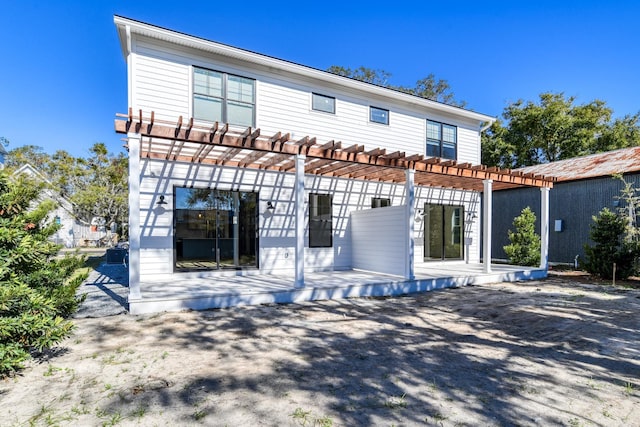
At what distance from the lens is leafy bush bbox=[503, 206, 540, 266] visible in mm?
11203

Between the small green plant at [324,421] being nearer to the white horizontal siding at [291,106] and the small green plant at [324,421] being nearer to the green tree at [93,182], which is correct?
the white horizontal siding at [291,106]

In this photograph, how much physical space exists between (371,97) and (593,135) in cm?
1982

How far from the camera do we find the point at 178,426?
95.3 inches

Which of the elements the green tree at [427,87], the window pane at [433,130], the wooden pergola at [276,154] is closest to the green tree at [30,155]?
the green tree at [427,87]

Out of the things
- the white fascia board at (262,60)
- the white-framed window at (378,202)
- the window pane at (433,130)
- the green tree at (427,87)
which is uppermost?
the green tree at (427,87)

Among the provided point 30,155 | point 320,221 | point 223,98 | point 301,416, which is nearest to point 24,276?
point 301,416

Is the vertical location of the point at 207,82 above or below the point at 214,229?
above

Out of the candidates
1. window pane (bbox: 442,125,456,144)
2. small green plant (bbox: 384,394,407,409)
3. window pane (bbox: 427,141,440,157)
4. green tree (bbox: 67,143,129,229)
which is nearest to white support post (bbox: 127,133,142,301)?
small green plant (bbox: 384,394,407,409)

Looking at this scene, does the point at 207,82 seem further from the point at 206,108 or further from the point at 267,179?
the point at 267,179

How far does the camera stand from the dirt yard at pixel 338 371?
2600 millimetres

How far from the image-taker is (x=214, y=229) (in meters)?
8.34

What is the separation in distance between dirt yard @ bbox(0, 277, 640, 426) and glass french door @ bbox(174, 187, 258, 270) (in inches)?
111

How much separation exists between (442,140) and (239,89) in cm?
691

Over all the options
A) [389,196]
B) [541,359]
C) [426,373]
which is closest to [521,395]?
[426,373]
